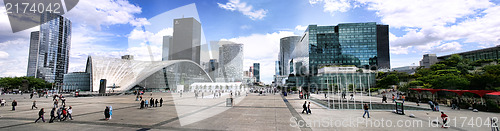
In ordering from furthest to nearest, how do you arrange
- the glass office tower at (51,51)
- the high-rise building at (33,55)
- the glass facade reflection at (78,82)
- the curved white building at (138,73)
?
the glass office tower at (51,51)
the high-rise building at (33,55)
the glass facade reflection at (78,82)
the curved white building at (138,73)

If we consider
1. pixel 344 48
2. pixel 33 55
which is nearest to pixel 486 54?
pixel 344 48

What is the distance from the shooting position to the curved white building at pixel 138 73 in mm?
65000

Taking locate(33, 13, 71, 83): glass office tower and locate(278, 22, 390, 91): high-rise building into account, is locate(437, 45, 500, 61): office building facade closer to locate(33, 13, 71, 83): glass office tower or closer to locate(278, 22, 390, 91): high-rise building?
locate(278, 22, 390, 91): high-rise building

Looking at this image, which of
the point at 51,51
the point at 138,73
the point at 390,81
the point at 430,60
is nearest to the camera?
the point at 390,81

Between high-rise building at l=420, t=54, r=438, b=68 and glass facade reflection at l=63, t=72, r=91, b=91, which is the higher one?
high-rise building at l=420, t=54, r=438, b=68

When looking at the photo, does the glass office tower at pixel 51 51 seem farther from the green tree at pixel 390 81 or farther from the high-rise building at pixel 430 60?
the high-rise building at pixel 430 60

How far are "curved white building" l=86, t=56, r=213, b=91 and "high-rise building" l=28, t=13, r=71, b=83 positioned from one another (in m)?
157

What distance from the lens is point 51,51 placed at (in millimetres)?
190250

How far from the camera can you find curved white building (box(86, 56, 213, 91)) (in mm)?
65000

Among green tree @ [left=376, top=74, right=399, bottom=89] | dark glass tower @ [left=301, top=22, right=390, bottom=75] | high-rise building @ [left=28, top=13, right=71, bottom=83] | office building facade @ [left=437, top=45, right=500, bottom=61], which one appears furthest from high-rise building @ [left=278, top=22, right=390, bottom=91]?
high-rise building @ [left=28, top=13, right=71, bottom=83]

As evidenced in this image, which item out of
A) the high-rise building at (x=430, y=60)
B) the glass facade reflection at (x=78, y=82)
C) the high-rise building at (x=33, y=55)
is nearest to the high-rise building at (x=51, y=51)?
the high-rise building at (x=33, y=55)

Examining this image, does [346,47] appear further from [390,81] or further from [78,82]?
[78,82]

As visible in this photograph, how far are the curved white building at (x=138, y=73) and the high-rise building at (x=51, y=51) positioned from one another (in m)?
157

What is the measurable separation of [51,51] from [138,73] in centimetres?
17905
